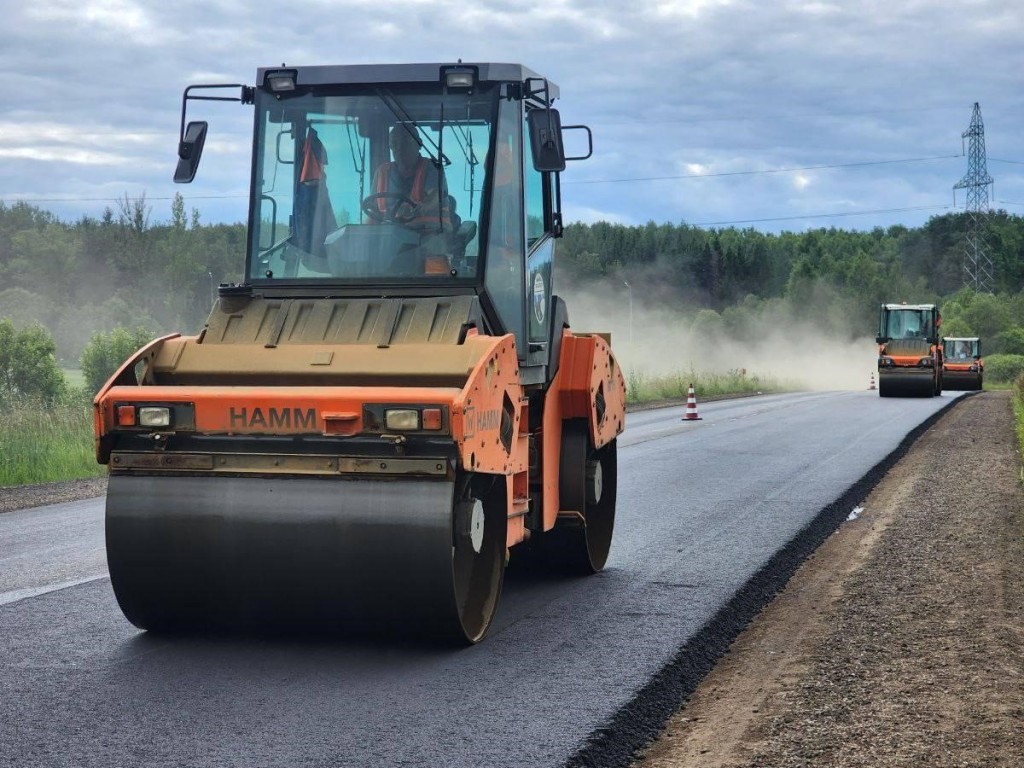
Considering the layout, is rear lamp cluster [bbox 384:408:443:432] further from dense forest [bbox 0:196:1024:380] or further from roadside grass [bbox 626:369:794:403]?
dense forest [bbox 0:196:1024:380]

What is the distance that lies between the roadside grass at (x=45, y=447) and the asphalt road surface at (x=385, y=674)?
18.7 ft

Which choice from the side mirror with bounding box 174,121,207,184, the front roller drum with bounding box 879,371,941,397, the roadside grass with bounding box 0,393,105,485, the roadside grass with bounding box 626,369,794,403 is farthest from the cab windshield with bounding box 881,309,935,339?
the side mirror with bounding box 174,121,207,184

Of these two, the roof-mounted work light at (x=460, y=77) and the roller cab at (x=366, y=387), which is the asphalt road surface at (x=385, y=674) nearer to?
the roller cab at (x=366, y=387)

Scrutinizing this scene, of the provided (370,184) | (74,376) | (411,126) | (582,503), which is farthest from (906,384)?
(74,376)

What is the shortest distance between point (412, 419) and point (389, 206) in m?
1.70

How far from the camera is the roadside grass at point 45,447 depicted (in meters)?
15.5

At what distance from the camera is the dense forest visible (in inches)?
3253

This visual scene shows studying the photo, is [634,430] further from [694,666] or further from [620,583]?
[694,666]

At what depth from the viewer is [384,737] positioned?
470 cm

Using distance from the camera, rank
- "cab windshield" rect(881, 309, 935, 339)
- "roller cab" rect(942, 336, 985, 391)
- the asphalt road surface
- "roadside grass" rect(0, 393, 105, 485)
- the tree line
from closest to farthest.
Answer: the asphalt road surface, "roadside grass" rect(0, 393, 105, 485), "cab windshield" rect(881, 309, 935, 339), "roller cab" rect(942, 336, 985, 391), the tree line

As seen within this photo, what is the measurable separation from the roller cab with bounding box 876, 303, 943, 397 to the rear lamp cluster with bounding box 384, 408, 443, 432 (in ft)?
109

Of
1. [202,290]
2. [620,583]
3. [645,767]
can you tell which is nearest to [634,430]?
[620,583]

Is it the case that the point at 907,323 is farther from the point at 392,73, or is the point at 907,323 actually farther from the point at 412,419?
the point at 412,419

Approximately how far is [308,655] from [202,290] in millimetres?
84140
